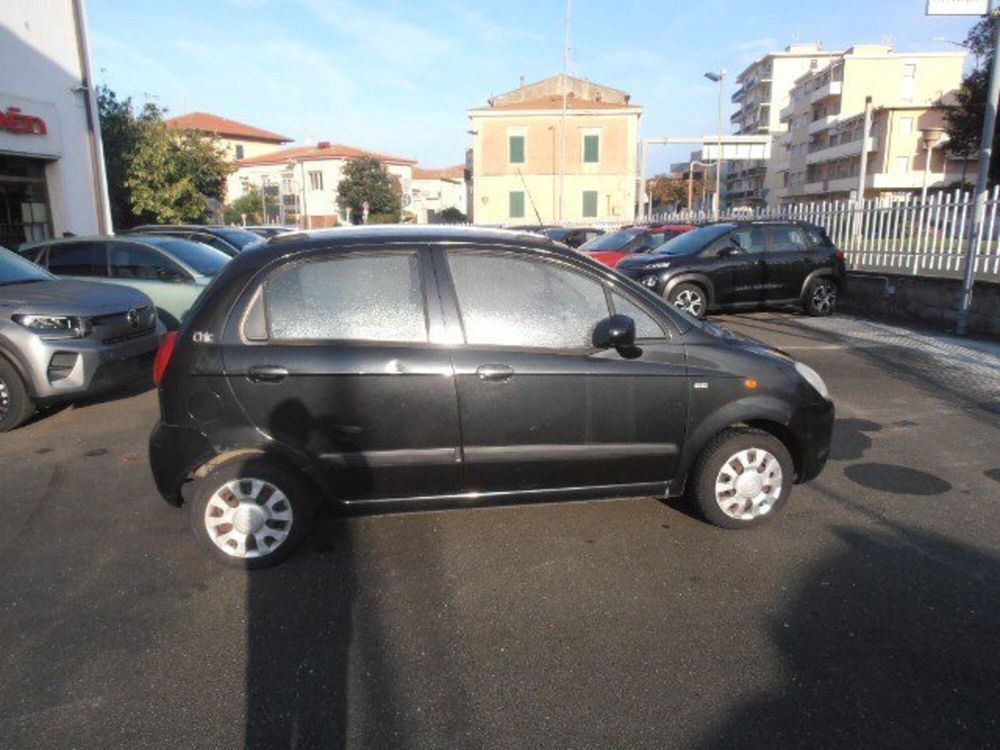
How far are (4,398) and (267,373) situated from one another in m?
3.86

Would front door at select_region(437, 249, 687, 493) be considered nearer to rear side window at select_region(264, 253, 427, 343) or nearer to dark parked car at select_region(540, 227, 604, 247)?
rear side window at select_region(264, 253, 427, 343)

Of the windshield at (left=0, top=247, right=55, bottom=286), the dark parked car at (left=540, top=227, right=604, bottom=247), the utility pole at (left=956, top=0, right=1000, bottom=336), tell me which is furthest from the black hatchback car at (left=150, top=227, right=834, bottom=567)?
the dark parked car at (left=540, top=227, right=604, bottom=247)

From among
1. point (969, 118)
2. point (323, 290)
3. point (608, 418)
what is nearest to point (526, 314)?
point (608, 418)

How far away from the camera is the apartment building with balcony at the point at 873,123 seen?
56219 mm

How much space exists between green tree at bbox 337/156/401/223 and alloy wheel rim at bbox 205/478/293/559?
56.0 metres

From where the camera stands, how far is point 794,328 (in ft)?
35.2

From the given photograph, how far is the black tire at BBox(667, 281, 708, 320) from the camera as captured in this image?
A: 11.0 meters

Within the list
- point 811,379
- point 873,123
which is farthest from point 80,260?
point 873,123

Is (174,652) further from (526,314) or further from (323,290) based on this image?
(526,314)

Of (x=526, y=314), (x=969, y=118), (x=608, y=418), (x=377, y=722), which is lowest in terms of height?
(x=377, y=722)

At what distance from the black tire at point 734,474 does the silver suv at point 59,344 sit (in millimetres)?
5111

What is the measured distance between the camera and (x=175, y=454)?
3459 millimetres

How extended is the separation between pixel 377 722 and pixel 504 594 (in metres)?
0.97

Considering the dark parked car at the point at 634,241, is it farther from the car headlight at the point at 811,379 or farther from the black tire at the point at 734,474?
the black tire at the point at 734,474
